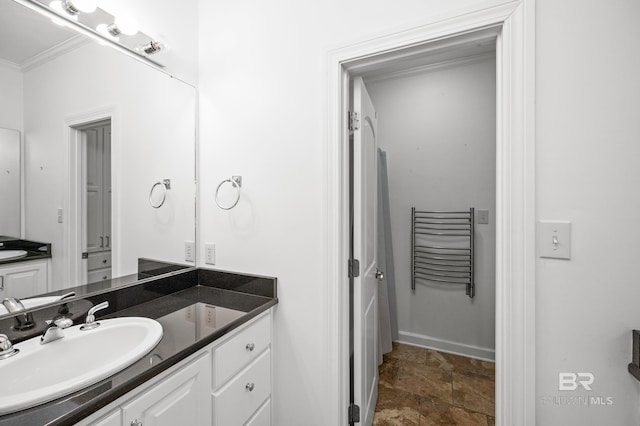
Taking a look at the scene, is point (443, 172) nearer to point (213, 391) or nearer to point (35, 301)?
point (213, 391)

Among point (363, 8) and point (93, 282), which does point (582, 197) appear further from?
point (93, 282)

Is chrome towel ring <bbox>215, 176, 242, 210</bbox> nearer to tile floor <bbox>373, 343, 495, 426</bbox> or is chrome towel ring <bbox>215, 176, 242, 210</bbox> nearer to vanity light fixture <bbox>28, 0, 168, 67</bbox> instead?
vanity light fixture <bbox>28, 0, 168, 67</bbox>

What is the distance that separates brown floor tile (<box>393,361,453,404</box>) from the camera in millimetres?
2049

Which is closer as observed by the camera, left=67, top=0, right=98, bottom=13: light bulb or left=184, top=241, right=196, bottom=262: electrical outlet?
left=67, top=0, right=98, bottom=13: light bulb

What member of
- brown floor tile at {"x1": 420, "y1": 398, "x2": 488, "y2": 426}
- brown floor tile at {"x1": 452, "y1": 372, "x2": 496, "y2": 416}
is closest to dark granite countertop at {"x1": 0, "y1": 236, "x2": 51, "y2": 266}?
brown floor tile at {"x1": 420, "y1": 398, "x2": 488, "y2": 426}

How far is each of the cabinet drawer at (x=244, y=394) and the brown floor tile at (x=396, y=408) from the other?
87 centimetres

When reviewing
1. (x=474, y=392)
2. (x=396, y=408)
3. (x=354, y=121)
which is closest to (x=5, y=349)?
(x=354, y=121)

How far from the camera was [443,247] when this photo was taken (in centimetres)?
259

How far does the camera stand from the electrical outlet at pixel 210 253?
5.39 feet

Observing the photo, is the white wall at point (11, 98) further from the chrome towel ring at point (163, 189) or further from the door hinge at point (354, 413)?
the door hinge at point (354, 413)

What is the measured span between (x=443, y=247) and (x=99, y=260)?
2.46m

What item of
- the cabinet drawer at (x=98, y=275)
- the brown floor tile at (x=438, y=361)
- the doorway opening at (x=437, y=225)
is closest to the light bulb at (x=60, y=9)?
the cabinet drawer at (x=98, y=275)

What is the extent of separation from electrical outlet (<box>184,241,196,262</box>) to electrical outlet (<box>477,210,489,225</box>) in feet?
7.30

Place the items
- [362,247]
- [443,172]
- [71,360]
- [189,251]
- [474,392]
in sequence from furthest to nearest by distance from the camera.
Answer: [443,172], [474,392], [189,251], [362,247], [71,360]
